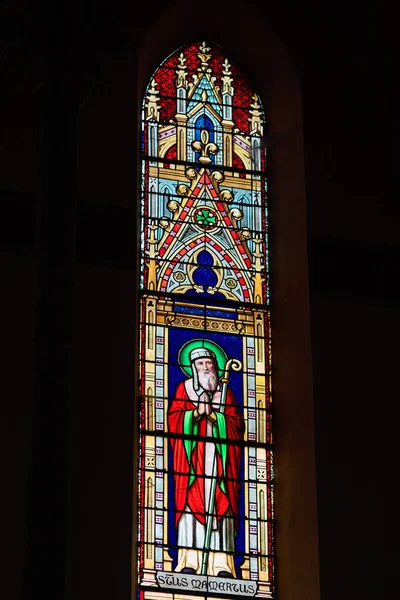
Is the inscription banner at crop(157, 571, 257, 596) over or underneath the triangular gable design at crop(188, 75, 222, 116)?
underneath

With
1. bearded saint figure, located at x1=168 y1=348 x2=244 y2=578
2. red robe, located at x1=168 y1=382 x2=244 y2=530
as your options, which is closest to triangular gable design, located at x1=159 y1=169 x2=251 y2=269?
bearded saint figure, located at x1=168 y1=348 x2=244 y2=578

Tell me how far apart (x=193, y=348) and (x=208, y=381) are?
0.78 ft

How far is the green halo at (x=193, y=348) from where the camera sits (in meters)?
11.1

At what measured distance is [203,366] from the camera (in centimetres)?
1117

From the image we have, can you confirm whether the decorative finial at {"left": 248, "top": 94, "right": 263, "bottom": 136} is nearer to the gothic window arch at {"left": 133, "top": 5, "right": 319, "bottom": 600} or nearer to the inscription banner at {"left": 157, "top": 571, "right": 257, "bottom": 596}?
the gothic window arch at {"left": 133, "top": 5, "right": 319, "bottom": 600}

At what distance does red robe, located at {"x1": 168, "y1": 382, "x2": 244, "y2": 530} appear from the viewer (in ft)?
35.3

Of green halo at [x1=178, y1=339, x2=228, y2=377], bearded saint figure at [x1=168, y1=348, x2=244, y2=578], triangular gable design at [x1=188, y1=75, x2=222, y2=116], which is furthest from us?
triangular gable design at [x1=188, y1=75, x2=222, y2=116]

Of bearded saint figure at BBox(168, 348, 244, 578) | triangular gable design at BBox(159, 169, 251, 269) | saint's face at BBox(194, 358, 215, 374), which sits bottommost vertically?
bearded saint figure at BBox(168, 348, 244, 578)

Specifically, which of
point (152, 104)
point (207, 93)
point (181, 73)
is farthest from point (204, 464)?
point (181, 73)

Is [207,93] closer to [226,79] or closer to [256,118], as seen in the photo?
[226,79]

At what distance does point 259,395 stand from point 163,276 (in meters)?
0.99

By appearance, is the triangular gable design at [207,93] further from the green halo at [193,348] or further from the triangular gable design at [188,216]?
the green halo at [193,348]
